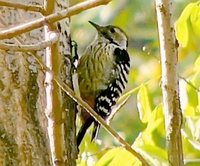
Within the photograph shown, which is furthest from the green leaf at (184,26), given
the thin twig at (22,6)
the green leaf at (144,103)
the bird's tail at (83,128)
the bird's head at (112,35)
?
the bird's head at (112,35)

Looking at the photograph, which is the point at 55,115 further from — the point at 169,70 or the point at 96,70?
the point at 96,70

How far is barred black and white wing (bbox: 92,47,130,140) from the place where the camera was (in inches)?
152

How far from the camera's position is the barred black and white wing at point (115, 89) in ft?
12.7

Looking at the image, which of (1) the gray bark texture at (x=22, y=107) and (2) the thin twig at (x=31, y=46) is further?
(1) the gray bark texture at (x=22, y=107)

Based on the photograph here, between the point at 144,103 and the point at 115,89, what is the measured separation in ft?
4.03

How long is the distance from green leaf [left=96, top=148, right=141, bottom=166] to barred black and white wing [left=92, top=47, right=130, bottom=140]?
126cm

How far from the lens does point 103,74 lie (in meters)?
4.08

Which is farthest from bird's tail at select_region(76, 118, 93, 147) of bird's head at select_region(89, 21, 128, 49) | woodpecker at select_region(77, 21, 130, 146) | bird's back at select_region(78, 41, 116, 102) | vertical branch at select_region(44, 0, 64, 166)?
vertical branch at select_region(44, 0, 64, 166)

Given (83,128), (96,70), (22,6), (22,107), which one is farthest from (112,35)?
(22,6)

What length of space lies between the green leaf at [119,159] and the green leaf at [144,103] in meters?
0.25

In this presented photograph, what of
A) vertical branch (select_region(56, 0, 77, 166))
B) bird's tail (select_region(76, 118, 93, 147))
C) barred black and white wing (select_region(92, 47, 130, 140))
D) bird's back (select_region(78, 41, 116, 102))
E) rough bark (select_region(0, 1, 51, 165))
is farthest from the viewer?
bird's back (select_region(78, 41, 116, 102))

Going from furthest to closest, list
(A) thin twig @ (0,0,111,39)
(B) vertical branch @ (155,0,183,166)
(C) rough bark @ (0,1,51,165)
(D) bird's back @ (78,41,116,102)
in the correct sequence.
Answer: (D) bird's back @ (78,41,116,102) < (C) rough bark @ (0,1,51,165) < (B) vertical branch @ (155,0,183,166) < (A) thin twig @ (0,0,111,39)

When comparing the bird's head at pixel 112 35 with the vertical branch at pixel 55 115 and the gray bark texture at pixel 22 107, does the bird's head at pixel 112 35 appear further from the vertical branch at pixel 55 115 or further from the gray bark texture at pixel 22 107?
the vertical branch at pixel 55 115

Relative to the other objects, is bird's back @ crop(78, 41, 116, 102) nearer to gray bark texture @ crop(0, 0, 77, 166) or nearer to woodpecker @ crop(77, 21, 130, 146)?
woodpecker @ crop(77, 21, 130, 146)
